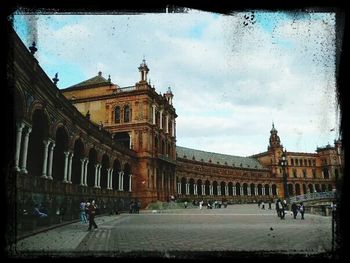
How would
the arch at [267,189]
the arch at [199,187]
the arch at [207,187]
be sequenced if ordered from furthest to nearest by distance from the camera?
the arch at [267,189]
the arch at [207,187]
the arch at [199,187]

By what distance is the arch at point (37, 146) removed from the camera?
58.3ft

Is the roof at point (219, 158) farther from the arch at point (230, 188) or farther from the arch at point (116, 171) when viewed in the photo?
the arch at point (116, 171)

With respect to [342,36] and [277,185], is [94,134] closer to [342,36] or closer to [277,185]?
[342,36]

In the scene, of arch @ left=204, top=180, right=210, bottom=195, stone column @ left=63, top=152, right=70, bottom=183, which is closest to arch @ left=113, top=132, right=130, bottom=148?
stone column @ left=63, top=152, right=70, bottom=183

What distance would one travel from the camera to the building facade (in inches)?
561

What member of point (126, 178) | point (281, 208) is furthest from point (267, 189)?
point (281, 208)

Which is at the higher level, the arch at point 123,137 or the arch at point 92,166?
the arch at point 123,137

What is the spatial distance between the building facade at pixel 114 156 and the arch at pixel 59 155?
0.07 metres

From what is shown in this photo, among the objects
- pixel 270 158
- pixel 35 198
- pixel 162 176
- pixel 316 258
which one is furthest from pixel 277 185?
pixel 316 258

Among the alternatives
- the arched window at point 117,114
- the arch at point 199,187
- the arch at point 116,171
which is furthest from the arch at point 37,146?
the arch at point 199,187

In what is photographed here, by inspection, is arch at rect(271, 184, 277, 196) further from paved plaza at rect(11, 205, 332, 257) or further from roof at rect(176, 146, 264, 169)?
paved plaza at rect(11, 205, 332, 257)

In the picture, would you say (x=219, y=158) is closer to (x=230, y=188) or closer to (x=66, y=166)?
(x=230, y=188)

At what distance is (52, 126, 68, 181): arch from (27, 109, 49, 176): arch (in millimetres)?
2754

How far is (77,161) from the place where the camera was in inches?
1009
